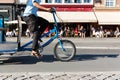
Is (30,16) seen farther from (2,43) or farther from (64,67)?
(64,67)

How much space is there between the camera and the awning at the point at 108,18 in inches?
1982

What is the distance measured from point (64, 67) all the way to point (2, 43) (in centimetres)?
184

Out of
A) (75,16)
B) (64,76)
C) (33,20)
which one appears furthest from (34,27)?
(75,16)

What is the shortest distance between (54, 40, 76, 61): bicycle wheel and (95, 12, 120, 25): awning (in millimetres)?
38786

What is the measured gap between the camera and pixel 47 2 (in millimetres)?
54844

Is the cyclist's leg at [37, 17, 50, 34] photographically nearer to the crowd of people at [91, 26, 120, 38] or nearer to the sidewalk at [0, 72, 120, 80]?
the sidewalk at [0, 72, 120, 80]

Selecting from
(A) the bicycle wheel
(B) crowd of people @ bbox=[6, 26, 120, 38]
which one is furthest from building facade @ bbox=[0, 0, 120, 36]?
(A) the bicycle wheel

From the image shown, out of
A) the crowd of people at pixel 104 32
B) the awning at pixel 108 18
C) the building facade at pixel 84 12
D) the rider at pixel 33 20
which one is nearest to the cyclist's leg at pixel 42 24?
the rider at pixel 33 20

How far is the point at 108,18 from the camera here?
5138 centimetres

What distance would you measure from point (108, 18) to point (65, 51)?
40396mm

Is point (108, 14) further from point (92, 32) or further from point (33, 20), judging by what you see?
point (33, 20)

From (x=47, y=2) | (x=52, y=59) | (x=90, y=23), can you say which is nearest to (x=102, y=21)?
(x=90, y=23)

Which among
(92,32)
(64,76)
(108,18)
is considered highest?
(64,76)

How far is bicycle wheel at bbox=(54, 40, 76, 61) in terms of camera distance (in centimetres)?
1151
